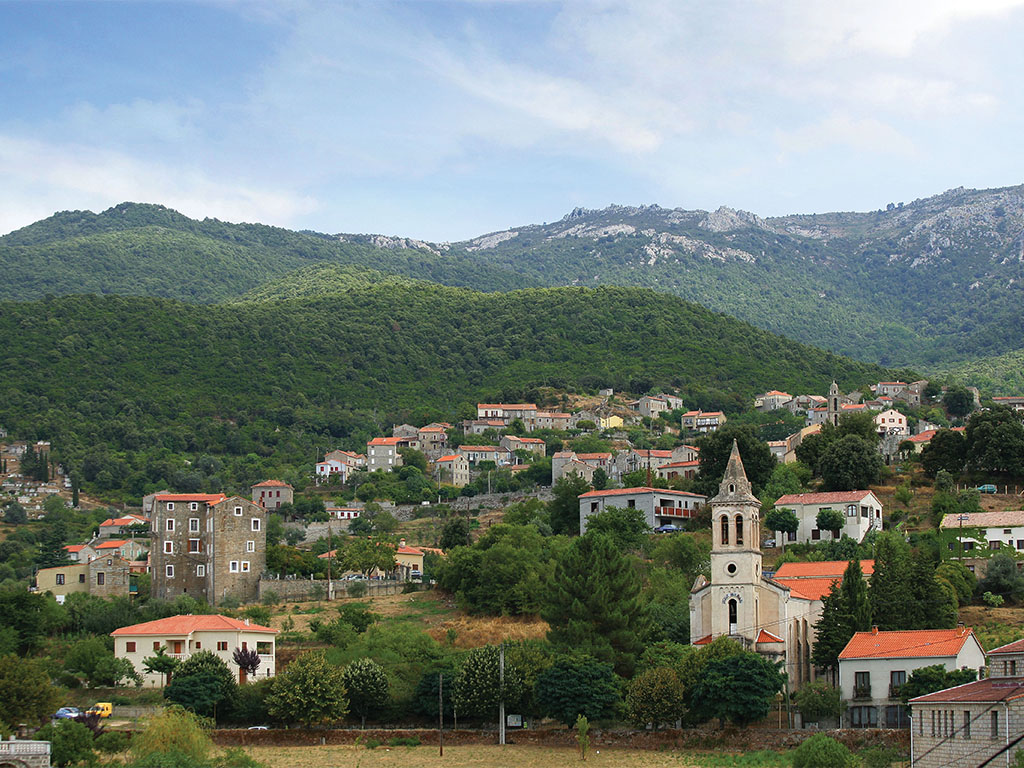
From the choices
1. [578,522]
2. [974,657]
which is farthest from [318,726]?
[578,522]

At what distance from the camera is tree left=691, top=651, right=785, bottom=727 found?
159 feet

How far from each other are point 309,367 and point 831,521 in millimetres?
93630

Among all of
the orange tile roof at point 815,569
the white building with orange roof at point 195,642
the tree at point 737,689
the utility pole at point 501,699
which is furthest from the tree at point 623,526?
the tree at point 737,689

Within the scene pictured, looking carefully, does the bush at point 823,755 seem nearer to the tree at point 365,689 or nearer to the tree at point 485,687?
the tree at point 485,687

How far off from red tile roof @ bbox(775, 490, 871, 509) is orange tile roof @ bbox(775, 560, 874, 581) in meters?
9.78

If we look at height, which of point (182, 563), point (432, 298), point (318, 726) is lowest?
point (318, 726)

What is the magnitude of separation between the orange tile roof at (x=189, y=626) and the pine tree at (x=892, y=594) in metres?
26.6

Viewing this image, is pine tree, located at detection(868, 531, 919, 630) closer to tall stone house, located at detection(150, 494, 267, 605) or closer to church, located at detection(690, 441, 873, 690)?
church, located at detection(690, 441, 873, 690)

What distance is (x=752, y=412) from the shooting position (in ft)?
436

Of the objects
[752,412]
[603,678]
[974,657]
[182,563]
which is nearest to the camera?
[974,657]

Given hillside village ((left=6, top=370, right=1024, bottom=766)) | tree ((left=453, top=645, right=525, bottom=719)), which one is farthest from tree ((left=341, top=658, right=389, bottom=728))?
tree ((left=453, top=645, right=525, bottom=719))

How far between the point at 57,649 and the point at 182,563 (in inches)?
409

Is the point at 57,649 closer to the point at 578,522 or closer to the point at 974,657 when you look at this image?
the point at 578,522

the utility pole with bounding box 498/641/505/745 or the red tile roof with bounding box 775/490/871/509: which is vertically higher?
the red tile roof with bounding box 775/490/871/509
